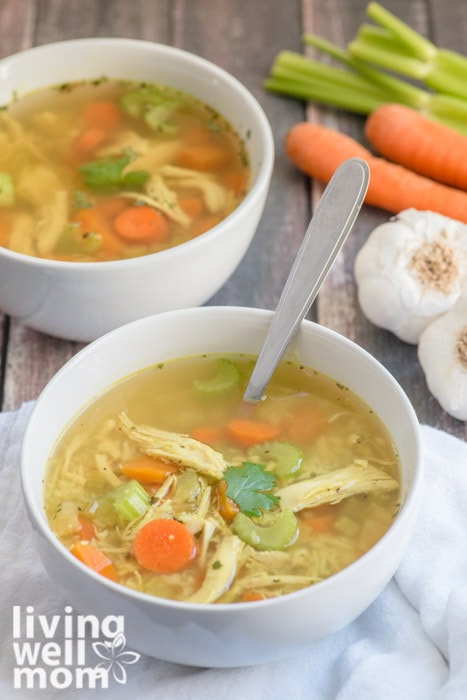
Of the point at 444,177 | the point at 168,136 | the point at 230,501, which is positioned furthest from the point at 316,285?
the point at 444,177

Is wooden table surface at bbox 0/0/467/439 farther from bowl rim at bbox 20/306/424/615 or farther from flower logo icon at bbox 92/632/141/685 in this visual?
flower logo icon at bbox 92/632/141/685


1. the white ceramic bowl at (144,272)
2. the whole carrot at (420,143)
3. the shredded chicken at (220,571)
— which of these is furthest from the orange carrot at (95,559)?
the whole carrot at (420,143)

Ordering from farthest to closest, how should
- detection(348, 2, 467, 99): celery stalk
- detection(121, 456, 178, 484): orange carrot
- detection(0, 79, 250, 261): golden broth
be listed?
1. detection(348, 2, 467, 99): celery stalk
2. detection(0, 79, 250, 261): golden broth
3. detection(121, 456, 178, 484): orange carrot

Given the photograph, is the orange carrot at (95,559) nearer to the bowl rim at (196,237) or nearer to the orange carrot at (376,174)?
the bowl rim at (196,237)

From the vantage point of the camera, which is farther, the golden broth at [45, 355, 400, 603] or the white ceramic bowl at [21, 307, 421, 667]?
the golden broth at [45, 355, 400, 603]

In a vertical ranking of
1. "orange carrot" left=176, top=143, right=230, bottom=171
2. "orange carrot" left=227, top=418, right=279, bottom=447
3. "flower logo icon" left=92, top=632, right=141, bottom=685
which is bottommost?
"flower logo icon" left=92, top=632, right=141, bottom=685

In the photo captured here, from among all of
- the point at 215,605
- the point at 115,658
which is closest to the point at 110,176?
the point at 115,658

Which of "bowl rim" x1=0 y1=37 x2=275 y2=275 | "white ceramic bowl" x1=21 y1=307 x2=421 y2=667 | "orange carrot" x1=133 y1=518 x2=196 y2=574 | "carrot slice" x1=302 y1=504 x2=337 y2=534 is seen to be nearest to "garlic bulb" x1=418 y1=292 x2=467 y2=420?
"white ceramic bowl" x1=21 y1=307 x2=421 y2=667

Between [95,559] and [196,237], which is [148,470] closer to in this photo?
[95,559]
